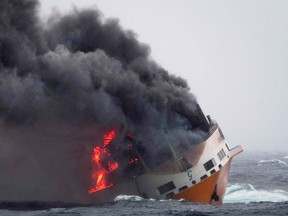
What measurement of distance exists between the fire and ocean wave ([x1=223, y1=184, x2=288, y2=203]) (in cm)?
1457

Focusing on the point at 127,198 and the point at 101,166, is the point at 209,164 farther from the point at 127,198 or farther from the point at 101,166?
the point at 101,166

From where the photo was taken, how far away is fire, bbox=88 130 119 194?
40.6 m

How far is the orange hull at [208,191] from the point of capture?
3738cm

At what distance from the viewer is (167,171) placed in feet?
123

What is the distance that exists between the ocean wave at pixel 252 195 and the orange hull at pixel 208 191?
644 cm

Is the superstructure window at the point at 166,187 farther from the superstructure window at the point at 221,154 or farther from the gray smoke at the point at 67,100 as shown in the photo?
the superstructure window at the point at 221,154

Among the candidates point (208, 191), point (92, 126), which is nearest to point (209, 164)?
point (208, 191)

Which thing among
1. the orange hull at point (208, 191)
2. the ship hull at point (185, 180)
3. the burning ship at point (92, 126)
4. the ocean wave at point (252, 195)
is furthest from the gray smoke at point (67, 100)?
the ocean wave at point (252, 195)

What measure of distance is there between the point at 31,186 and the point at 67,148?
540 cm

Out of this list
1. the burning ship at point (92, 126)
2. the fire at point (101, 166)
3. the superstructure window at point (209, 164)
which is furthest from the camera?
the fire at point (101, 166)

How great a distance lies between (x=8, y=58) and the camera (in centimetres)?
3528

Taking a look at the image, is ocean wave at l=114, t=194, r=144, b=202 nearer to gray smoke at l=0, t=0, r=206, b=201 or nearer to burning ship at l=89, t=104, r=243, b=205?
burning ship at l=89, t=104, r=243, b=205

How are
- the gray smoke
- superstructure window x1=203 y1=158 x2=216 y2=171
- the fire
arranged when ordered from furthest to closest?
1. the fire
2. superstructure window x1=203 y1=158 x2=216 y2=171
3. the gray smoke

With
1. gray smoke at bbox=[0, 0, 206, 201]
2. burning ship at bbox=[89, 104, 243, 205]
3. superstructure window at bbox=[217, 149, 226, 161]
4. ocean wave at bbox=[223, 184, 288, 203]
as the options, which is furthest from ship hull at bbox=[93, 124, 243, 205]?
ocean wave at bbox=[223, 184, 288, 203]
